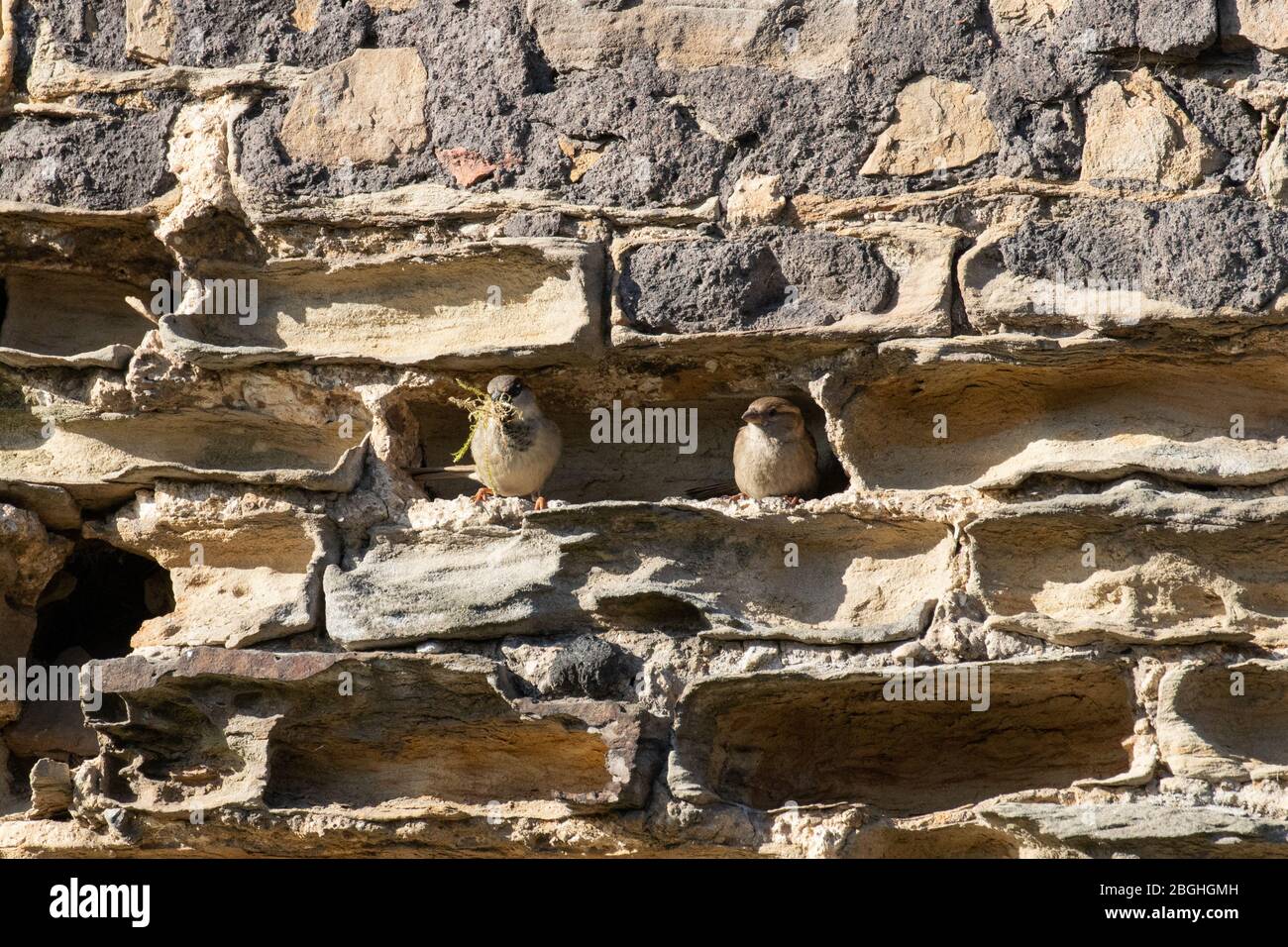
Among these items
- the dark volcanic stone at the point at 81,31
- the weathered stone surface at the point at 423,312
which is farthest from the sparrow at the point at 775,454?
the dark volcanic stone at the point at 81,31

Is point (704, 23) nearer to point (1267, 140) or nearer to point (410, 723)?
point (1267, 140)

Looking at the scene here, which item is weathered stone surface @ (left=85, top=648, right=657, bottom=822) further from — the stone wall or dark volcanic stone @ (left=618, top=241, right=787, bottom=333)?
dark volcanic stone @ (left=618, top=241, right=787, bottom=333)

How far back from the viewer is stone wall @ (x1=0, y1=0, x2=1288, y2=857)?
447 centimetres

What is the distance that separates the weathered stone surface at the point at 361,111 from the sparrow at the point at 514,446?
72cm

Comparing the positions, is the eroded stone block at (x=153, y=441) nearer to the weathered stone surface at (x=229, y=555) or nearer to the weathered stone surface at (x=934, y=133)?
the weathered stone surface at (x=229, y=555)

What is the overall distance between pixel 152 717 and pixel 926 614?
1.93 metres

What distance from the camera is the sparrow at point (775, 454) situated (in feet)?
15.8

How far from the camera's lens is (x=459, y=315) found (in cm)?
501

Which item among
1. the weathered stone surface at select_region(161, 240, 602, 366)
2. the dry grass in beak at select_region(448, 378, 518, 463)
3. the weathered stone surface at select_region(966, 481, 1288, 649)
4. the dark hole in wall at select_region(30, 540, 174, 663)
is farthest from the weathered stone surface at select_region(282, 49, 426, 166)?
the weathered stone surface at select_region(966, 481, 1288, 649)

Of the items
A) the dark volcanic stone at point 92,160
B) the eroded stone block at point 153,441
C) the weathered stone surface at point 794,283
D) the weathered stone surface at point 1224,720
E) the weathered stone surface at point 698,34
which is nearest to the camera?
the weathered stone surface at point 1224,720

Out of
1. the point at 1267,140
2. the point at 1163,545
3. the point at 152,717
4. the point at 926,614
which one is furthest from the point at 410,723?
the point at 1267,140

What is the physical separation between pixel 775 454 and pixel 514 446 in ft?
2.21

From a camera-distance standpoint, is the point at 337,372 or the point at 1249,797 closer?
the point at 1249,797

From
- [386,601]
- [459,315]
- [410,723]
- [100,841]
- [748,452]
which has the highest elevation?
[459,315]
